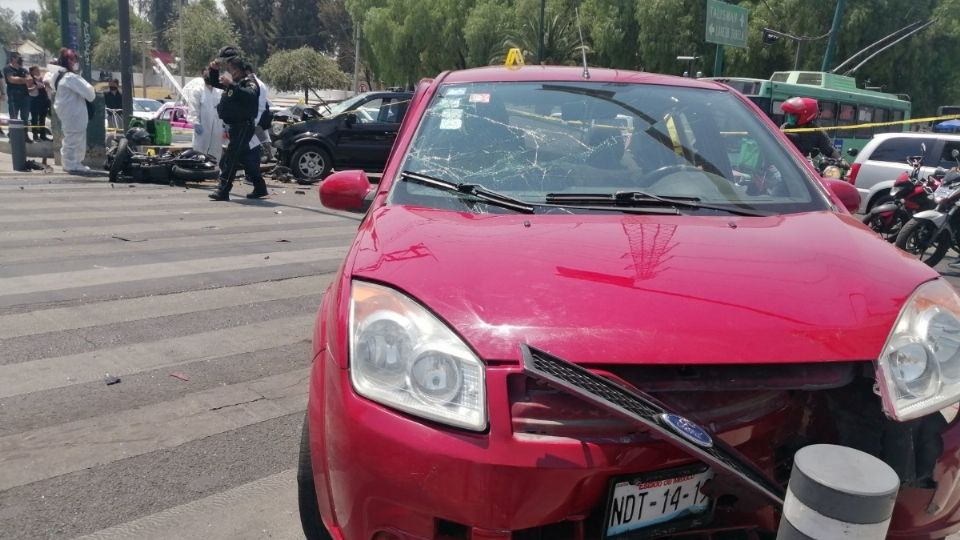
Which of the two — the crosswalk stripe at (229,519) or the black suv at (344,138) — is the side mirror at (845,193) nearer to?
the crosswalk stripe at (229,519)

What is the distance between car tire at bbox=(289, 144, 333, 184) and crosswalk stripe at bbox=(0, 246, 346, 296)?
7.13 metres

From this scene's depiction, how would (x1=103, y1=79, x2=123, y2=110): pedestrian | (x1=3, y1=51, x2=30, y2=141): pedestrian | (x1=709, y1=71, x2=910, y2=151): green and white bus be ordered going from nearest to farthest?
(x1=3, y1=51, x2=30, y2=141): pedestrian, (x1=709, y1=71, x2=910, y2=151): green and white bus, (x1=103, y1=79, x2=123, y2=110): pedestrian

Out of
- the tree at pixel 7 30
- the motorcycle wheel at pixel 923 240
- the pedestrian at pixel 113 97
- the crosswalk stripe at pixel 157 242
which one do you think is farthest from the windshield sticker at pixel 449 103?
the tree at pixel 7 30

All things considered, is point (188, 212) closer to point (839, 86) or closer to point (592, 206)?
point (592, 206)

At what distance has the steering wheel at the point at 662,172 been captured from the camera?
3089 millimetres

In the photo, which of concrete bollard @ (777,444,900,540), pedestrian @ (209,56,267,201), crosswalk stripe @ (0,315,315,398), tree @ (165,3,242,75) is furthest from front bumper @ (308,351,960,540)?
tree @ (165,3,242,75)

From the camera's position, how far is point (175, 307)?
560 centimetres

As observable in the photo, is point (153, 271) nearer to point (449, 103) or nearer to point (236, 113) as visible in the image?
point (449, 103)

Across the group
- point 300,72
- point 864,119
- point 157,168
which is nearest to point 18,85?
point 157,168

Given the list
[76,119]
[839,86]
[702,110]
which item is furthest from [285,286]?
[839,86]

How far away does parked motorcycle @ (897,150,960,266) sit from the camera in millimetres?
8953

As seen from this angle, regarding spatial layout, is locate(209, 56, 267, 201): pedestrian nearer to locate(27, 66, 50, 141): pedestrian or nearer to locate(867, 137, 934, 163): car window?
locate(27, 66, 50, 141): pedestrian

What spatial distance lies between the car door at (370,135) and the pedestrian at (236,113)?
3994 millimetres

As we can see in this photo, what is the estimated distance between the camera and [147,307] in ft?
18.2
